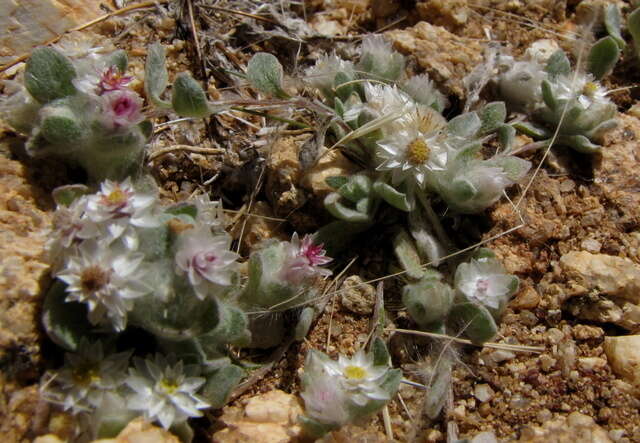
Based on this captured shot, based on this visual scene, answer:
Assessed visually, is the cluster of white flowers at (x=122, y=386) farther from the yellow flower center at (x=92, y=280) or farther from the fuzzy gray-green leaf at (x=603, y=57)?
the fuzzy gray-green leaf at (x=603, y=57)

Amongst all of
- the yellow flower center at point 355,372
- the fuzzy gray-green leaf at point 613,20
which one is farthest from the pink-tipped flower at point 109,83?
the fuzzy gray-green leaf at point 613,20

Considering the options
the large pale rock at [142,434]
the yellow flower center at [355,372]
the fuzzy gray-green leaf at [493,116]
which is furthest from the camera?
the fuzzy gray-green leaf at [493,116]

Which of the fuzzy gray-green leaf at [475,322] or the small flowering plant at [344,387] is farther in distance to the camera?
the fuzzy gray-green leaf at [475,322]

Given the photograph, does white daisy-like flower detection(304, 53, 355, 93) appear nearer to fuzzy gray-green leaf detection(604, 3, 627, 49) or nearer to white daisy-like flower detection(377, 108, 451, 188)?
white daisy-like flower detection(377, 108, 451, 188)

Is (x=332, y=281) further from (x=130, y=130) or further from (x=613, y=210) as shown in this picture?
(x=613, y=210)

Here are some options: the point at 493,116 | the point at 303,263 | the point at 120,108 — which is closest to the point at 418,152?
the point at 493,116

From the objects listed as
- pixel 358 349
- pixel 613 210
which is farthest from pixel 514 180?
pixel 358 349
